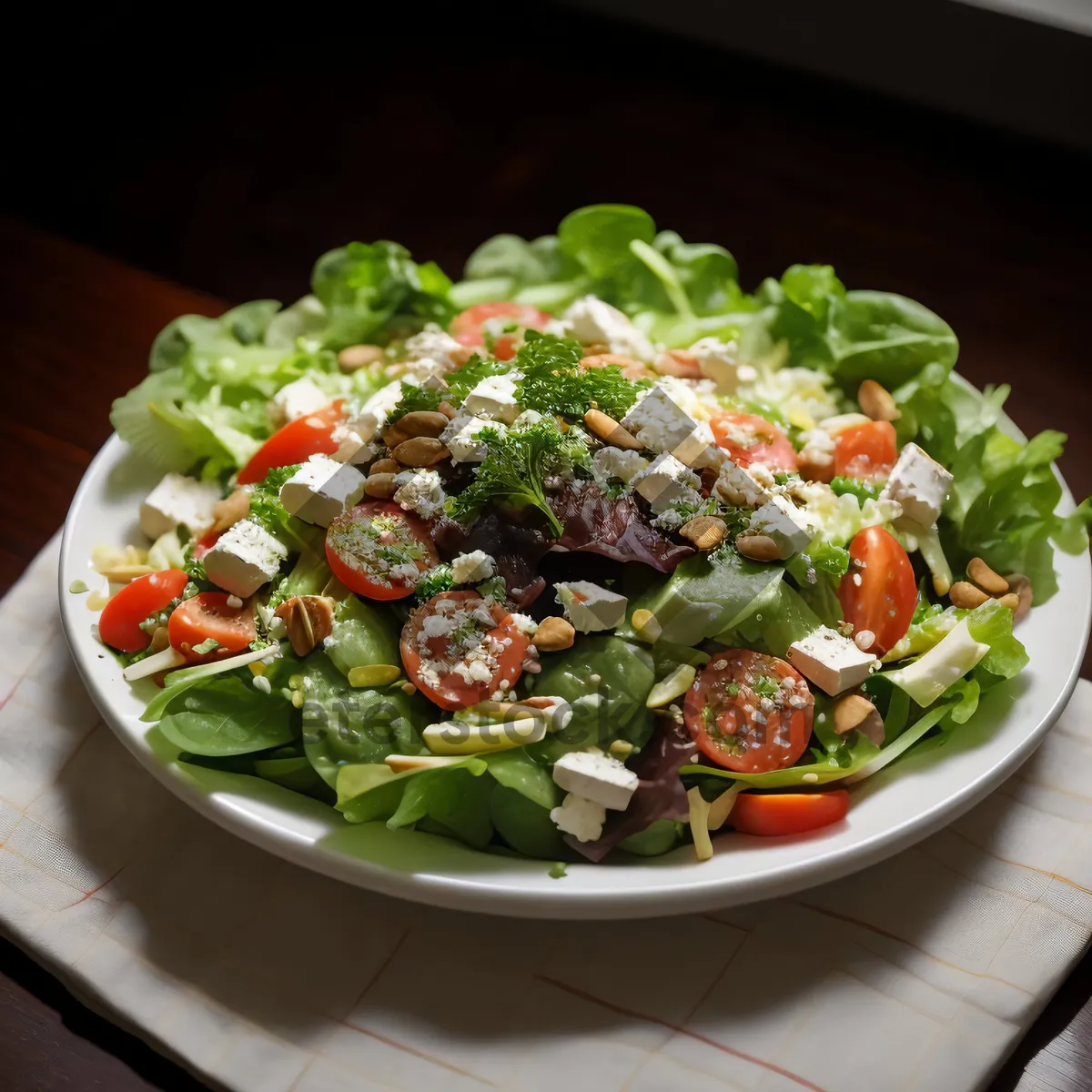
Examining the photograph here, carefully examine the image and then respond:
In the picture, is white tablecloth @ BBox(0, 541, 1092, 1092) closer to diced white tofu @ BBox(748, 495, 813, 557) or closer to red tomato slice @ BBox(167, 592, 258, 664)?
red tomato slice @ BBox(167, 592, 258, 664)

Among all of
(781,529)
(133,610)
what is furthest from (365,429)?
(781,529)

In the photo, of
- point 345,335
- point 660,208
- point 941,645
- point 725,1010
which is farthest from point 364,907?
point 660,208

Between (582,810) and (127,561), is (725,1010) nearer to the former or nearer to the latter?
(582,810)

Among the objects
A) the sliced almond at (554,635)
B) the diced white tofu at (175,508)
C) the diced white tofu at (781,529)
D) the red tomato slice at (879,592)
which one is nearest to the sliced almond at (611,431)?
the diced white tofu at (781,529)

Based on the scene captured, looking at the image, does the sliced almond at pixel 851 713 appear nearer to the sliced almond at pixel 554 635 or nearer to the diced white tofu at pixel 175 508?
the sliced almond at pixel 554 635

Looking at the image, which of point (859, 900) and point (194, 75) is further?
point (194, 75)

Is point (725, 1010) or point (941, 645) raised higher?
point (941, 645)

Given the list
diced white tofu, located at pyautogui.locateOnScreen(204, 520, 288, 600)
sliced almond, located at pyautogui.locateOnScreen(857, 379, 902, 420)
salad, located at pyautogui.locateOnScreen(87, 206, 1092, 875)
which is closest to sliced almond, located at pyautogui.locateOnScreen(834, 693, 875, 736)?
salad, located at pyautogui.locateOnScreen(87, 206, 1092, 875)

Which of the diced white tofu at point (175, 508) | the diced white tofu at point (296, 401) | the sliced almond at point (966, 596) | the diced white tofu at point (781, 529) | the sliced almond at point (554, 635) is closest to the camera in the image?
the sliced almond at point (554, 635)
